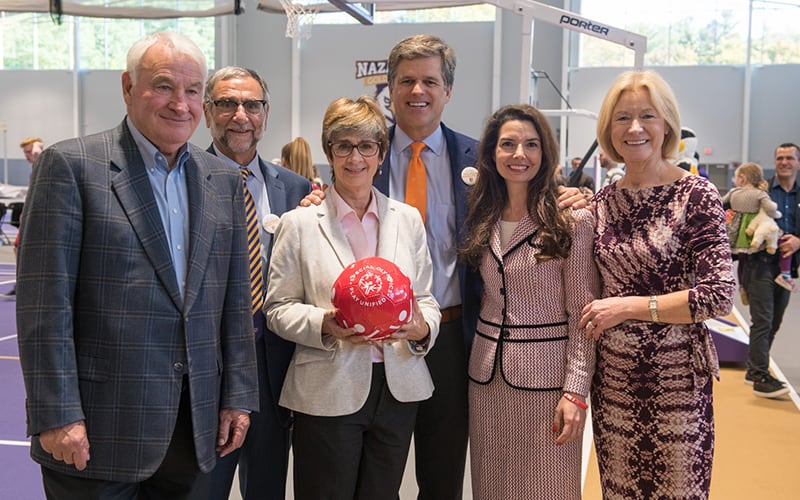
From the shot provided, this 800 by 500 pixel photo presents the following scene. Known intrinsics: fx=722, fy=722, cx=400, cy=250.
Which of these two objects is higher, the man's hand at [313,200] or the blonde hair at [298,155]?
the blonde hair at [298,155]

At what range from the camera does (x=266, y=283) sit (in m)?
2.57

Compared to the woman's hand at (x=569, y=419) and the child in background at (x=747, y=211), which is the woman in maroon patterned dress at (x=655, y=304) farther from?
the child in background at (x=747, y=211)

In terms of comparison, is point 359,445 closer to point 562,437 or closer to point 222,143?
point 562,437

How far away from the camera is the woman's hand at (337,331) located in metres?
2.07

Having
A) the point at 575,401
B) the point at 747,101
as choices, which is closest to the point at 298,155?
the point at 575,401

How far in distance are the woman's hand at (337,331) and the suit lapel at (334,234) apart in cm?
21

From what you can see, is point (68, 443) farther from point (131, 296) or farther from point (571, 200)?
point (571, 200)

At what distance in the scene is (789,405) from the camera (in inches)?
222

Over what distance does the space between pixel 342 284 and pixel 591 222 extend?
2.91 ft

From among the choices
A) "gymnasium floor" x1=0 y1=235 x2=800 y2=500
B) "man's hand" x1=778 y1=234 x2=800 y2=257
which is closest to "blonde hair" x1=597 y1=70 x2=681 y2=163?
"gymnasium floor" x1=0 y1=235 x2=800 y2=500

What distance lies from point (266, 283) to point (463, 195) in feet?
2.60

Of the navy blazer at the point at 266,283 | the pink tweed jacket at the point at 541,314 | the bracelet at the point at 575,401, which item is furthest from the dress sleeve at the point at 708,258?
the navy blazer at the point at 266,283

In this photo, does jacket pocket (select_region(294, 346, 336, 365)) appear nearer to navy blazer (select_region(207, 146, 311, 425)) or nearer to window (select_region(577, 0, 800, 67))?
navy blazer (select_region(207, 146, 311, 425))

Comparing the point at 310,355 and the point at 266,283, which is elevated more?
the point at 266,283
